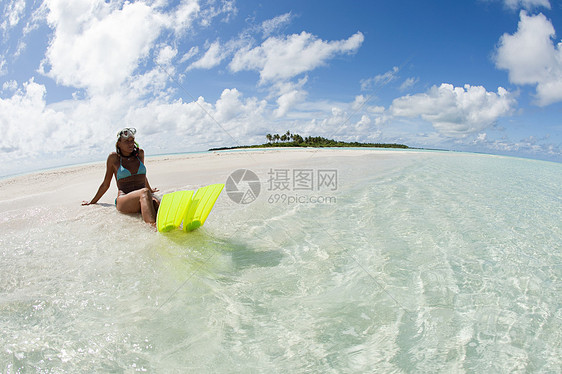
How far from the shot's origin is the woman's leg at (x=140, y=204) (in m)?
4.28

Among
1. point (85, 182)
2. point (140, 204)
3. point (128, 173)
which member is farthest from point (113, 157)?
point (85, 182)

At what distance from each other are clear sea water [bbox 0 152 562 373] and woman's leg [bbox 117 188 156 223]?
0.56ft

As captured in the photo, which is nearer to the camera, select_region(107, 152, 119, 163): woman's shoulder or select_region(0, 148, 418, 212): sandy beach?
select_region(107, 152, 119, 163): woman's shoulder

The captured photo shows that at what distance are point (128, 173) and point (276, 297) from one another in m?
3.62

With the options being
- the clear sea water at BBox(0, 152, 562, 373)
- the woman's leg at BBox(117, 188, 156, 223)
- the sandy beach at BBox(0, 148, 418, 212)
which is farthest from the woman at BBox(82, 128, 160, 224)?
the sandy beach at BBox(0, 148, 418, 212)

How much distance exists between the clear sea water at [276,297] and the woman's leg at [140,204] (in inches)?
6.7

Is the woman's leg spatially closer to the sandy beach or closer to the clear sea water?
the clear sea water

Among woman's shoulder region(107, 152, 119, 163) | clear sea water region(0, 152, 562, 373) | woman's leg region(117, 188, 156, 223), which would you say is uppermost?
woman's shoulder region(107, 152, 119, 163)

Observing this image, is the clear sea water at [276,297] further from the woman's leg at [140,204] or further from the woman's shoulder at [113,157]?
the woman's shoulder at [113,157]

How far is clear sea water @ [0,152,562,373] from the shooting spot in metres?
1.95

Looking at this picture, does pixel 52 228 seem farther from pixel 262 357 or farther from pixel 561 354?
pixel 561 354

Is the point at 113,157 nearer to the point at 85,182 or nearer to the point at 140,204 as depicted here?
the point at 140,204

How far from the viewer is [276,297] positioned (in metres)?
2.67

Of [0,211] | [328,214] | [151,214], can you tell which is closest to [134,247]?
[151,214]
